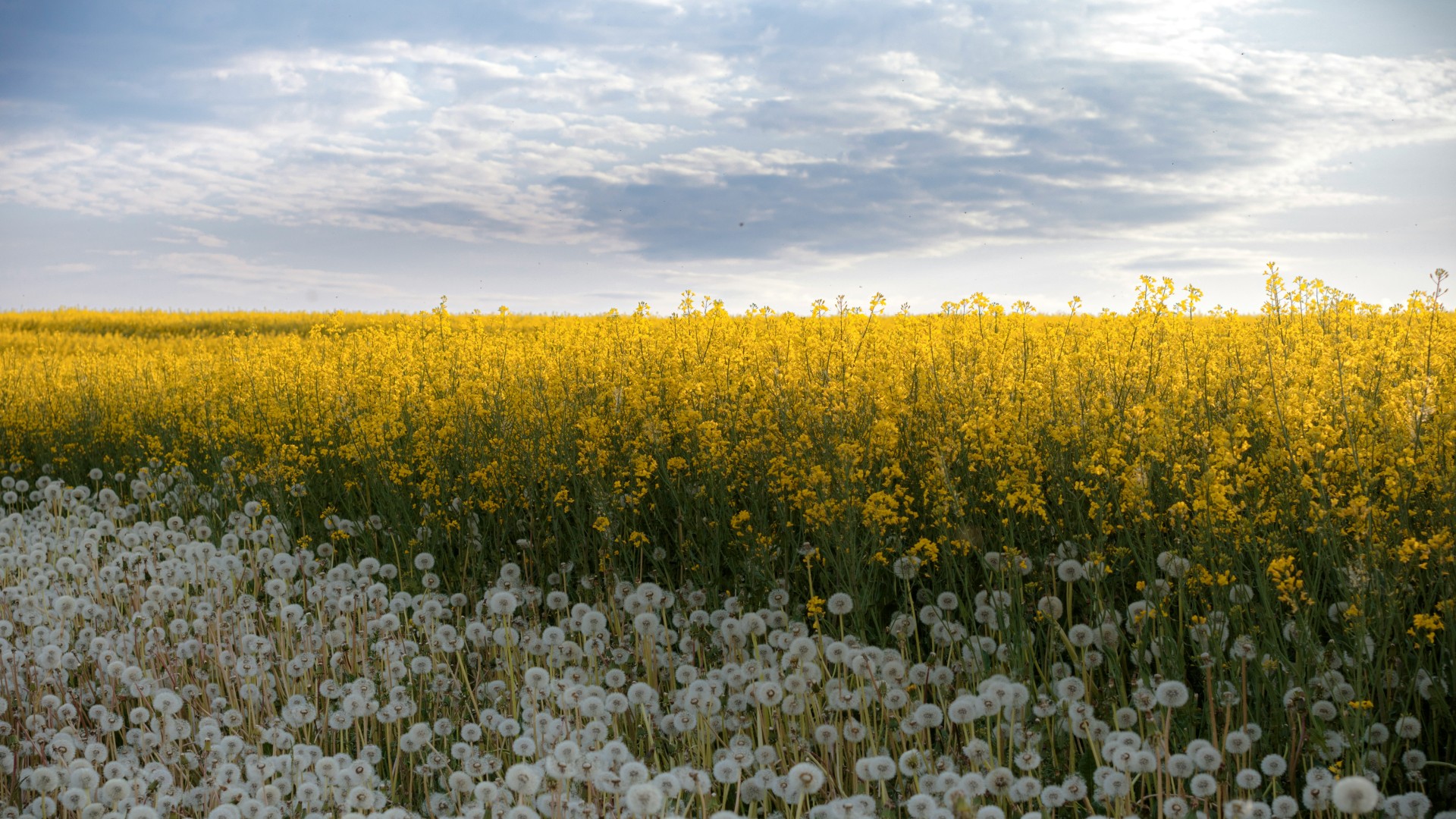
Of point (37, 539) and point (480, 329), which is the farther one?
point (480, 329)

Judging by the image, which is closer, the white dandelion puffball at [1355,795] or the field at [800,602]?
the white dandelion puffball at [1355,795]

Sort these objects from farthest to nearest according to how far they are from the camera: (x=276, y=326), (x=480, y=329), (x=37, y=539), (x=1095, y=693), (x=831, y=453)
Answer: (x=276, y=326) < (x=480, y=329) < (x=37, y=539) < (x=831, y=453) < (x=1095, y=693)

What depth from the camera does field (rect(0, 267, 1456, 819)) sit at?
9.81 ft

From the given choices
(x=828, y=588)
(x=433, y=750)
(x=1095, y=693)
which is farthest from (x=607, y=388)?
(x=1095, y=693)

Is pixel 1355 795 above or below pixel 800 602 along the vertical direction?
above

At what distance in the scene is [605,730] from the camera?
3189 millimetres

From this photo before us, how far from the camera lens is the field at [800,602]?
2990 mm

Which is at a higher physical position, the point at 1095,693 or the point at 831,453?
the point at 831,453

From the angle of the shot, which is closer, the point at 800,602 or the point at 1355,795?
the point at 1355,795

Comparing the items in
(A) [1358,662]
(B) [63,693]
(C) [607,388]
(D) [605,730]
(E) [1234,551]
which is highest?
(C) [607,388]

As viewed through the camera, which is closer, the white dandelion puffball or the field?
the white dandelion puffball

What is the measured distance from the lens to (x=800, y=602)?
4176 millimetres

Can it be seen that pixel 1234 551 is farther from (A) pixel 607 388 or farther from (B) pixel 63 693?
(B) pixel 63 693

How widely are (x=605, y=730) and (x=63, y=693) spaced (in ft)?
9.66
